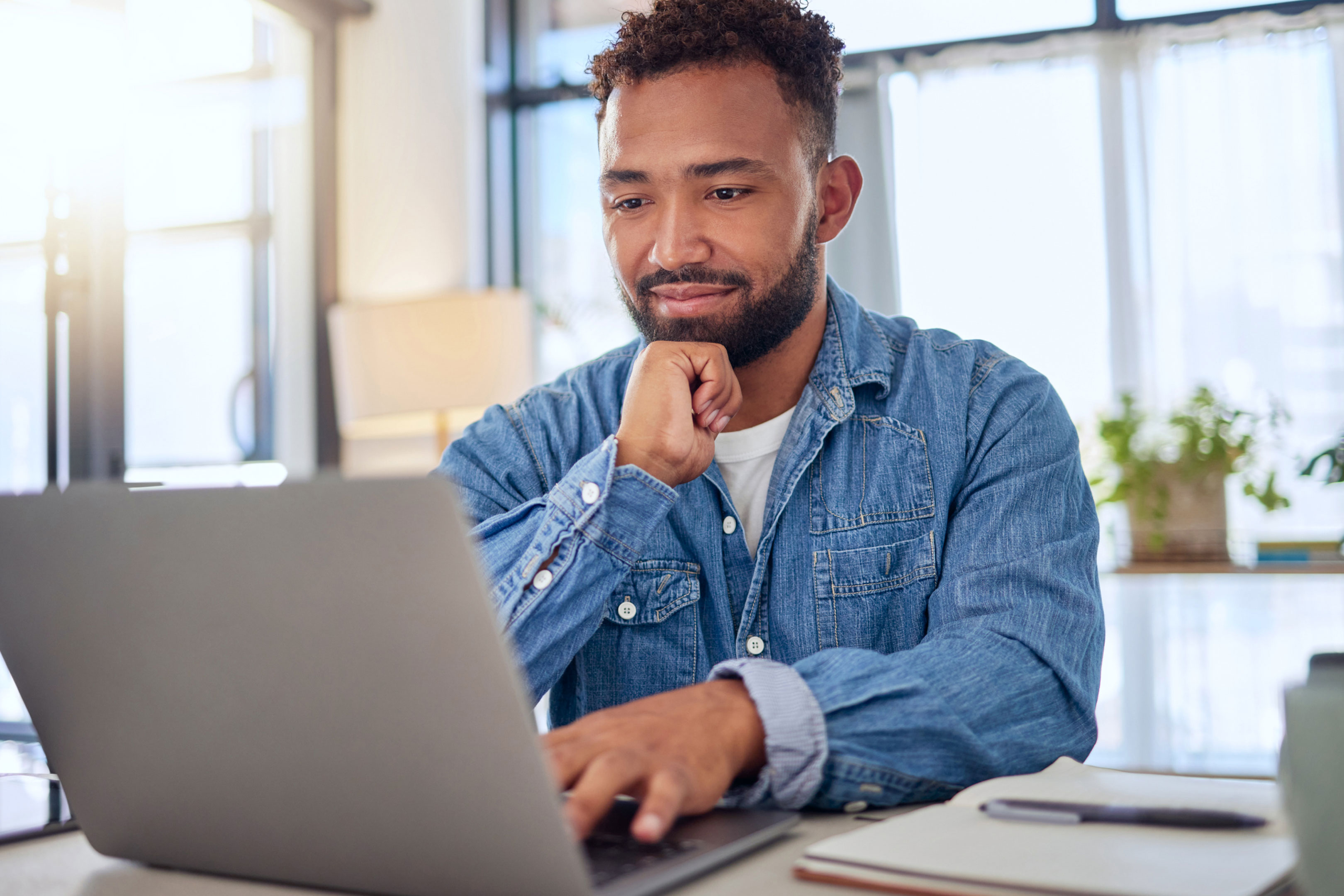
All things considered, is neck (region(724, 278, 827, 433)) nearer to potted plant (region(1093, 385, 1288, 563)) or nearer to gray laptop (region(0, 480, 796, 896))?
gray laptop (region(0, 480, 796, 896))

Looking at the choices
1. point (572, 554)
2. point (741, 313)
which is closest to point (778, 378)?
point (741, 313)

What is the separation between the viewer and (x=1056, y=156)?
3.50m

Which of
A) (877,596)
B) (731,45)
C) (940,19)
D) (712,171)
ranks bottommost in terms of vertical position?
(877,596)

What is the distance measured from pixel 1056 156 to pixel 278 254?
245cm

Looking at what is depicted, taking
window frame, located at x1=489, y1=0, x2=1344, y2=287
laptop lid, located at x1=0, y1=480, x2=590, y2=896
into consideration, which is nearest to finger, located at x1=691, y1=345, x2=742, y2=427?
laptop lid, located at x1=0, y1=480, x2=590, y2=896

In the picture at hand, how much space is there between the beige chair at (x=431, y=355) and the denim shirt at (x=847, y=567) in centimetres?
166

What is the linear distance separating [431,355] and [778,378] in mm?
1874

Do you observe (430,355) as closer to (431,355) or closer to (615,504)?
(431,355)

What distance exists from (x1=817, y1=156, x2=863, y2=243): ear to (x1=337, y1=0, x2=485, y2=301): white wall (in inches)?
94.9

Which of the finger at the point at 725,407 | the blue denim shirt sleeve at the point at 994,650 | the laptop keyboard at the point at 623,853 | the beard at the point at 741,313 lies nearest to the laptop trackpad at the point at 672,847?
the laptop keyboard at the point at 623,853

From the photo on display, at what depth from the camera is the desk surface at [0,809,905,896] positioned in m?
0.56

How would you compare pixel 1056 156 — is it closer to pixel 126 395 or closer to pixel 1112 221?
pixel 1112 221

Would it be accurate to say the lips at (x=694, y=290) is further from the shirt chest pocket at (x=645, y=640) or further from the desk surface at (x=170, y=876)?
the desk surface at (x=170, y=876)

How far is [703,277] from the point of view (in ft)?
4.07
